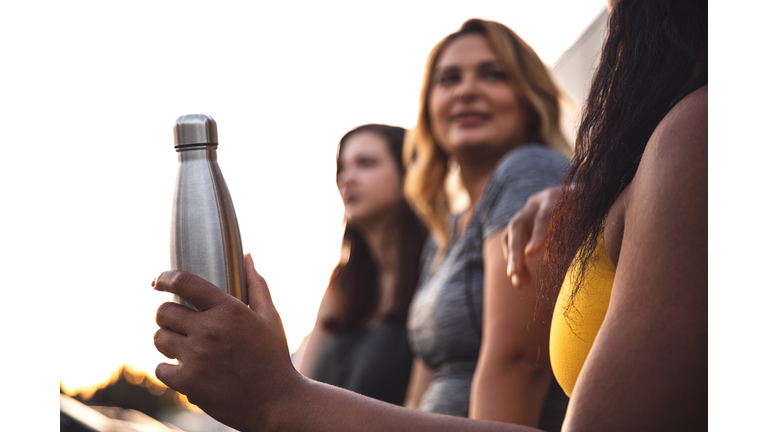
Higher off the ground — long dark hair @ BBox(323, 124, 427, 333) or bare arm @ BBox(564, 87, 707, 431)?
bare arm @ BBox(564, 87, 707, 431)

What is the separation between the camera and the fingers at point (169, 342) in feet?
3.01

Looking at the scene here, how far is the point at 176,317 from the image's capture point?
36.1 inches

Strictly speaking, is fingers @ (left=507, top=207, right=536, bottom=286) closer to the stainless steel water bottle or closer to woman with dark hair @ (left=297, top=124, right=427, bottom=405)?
the stainless steel water bottle

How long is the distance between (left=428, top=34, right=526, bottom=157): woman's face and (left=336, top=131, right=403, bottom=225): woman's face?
133 cm

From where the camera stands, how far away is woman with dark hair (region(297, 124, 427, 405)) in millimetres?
3555

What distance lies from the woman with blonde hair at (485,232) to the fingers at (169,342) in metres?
0.89

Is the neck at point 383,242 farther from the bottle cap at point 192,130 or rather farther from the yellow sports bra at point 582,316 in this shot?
the bottle cap at point 192,130

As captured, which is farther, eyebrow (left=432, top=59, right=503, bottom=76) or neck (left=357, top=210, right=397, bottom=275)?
neck (left=357, top=210, right=397, bottom=275)

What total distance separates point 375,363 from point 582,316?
91.8 inches

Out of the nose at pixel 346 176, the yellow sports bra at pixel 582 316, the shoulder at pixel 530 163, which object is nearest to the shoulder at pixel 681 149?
the yellow sports bra at pixel 582 316

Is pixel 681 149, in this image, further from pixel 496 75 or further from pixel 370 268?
pixel 370 268

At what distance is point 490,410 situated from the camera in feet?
5.39

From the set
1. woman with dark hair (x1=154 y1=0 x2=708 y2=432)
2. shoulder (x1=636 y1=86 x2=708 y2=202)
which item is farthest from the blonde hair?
shoulder (x1=636 y1=86 x2=708 y2=202)
